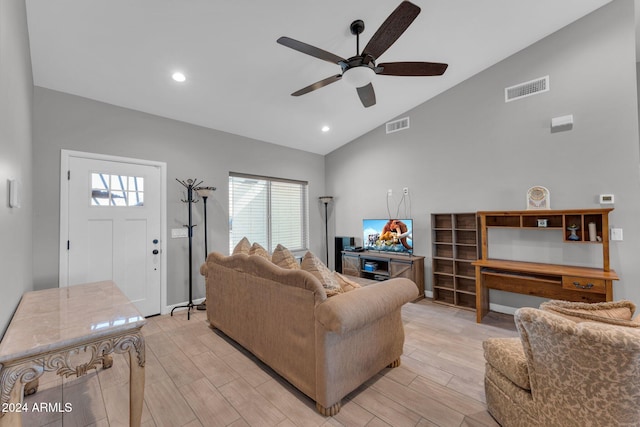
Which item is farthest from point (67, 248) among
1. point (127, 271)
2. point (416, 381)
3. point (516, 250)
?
point (516, 250)

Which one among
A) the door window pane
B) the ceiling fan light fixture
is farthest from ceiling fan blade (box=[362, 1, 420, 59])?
the door window pane

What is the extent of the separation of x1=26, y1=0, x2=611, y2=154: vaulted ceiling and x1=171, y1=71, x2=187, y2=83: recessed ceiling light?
0.05 metres

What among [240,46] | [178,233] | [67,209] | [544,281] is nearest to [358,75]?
[240,46]

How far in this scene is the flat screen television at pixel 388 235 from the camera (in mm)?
4355

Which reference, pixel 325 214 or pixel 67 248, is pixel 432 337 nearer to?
pixel 325 214

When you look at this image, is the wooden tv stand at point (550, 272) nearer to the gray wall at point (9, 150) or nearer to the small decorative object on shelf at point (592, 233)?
the small decorative object on shelf at point (592, 233)

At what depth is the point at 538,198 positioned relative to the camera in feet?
10.7

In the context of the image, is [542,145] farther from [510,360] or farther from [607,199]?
[510,360]

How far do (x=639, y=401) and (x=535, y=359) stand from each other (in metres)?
0.35

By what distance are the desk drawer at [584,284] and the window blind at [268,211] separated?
4.08 meters

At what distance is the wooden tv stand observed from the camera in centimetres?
267

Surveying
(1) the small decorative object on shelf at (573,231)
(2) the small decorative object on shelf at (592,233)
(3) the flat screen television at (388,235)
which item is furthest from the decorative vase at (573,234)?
(3) the flat screen television at (388,235)

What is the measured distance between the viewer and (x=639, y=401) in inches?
44.1

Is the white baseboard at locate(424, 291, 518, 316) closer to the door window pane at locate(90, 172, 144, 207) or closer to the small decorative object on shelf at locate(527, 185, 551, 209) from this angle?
the small decorative object on shelf at locate(527, 185, 551, 209)
